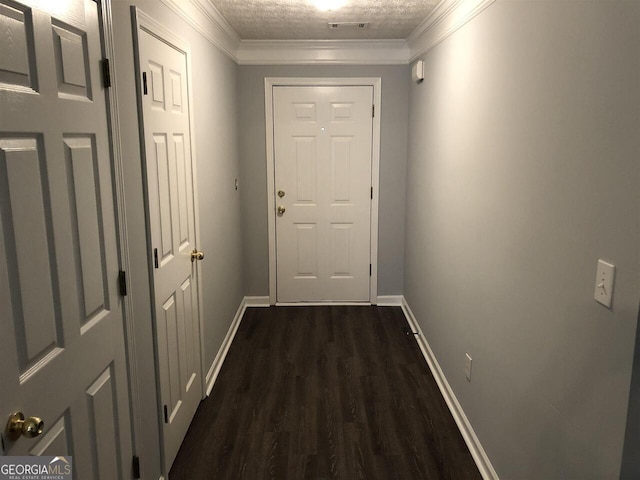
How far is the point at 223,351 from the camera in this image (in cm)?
351

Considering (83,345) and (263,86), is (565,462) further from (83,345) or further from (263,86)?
(263,86)

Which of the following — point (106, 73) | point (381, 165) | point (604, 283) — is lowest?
point (604, 283)

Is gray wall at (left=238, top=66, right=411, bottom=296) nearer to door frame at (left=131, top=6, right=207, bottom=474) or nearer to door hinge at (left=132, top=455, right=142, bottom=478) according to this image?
door frame at (left=131, top=6, right=207, bottom=474)

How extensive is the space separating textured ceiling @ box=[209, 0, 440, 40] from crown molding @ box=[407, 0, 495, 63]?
5cm

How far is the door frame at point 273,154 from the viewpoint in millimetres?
4152

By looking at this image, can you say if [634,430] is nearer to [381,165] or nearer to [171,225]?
[171,225]

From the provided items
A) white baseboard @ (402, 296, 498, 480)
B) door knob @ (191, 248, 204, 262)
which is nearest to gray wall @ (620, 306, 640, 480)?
white baseboard @ (402, 296, 498, 480)

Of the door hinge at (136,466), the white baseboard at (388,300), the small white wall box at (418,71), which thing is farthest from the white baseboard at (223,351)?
the small white wall box at (418,71)

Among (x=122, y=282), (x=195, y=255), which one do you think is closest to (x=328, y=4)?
(x=195, y=255)

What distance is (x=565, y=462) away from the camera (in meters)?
1.52

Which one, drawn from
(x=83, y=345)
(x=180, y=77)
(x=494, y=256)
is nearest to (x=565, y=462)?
(x=494, y=256)

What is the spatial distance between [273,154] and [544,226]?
3.01 m

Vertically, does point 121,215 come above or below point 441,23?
below

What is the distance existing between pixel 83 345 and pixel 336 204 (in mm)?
3161
